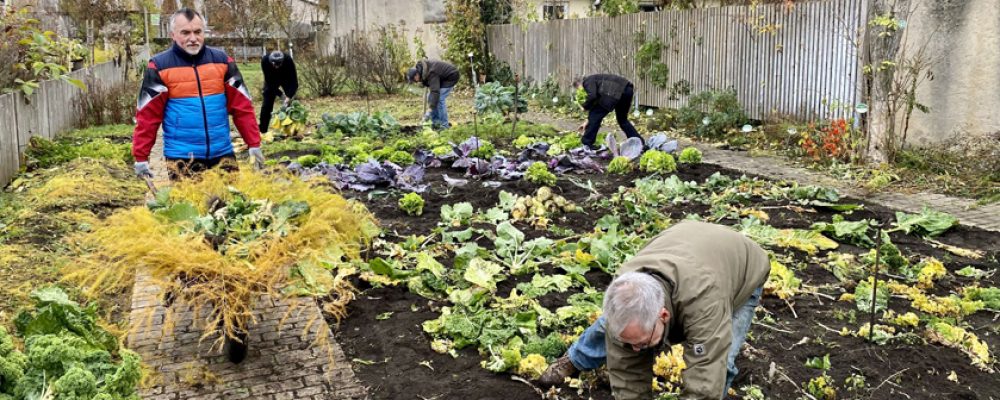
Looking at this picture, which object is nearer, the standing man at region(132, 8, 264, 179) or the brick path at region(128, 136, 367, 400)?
the brick path at region(128, 136, 367, 400)

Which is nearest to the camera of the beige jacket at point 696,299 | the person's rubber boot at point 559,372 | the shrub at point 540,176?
the beige jacket at point 696,299

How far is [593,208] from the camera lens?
27.9 ft

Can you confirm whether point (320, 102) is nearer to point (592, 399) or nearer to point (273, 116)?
point (273, 116)

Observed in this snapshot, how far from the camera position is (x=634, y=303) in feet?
10.0

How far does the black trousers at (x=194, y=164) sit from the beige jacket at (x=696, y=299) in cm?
354

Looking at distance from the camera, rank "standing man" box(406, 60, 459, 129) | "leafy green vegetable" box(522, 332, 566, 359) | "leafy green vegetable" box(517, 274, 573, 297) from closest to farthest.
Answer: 1. "leafy green vegetable" box(522, 332, 566, 359)
2. "leafy green vegetable" box(517, 274, 573, 297)
3. "standing man" box(406, 60, 459, 129)

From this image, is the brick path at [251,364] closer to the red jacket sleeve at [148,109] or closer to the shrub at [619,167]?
the red jacket sleeve at [148,109]

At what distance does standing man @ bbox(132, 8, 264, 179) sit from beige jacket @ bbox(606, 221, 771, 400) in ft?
11.7

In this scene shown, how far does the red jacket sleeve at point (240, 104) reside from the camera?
6.09 meters

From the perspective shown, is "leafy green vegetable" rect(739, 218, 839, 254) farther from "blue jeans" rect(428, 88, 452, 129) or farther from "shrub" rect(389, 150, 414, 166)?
"blue jeans" rect(428, 88, 452, 129)

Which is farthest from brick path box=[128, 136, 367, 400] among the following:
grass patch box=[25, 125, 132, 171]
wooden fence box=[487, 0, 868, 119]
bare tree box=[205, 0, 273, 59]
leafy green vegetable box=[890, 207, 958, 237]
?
bare tree box=[205, 0, 273, 59]

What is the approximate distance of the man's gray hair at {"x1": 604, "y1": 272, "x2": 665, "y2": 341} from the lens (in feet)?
10.0

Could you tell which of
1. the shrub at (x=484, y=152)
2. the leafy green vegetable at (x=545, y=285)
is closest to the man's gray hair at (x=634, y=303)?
the leafy green vegetable at (x=545, y=285)

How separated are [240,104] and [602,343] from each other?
3.33m
